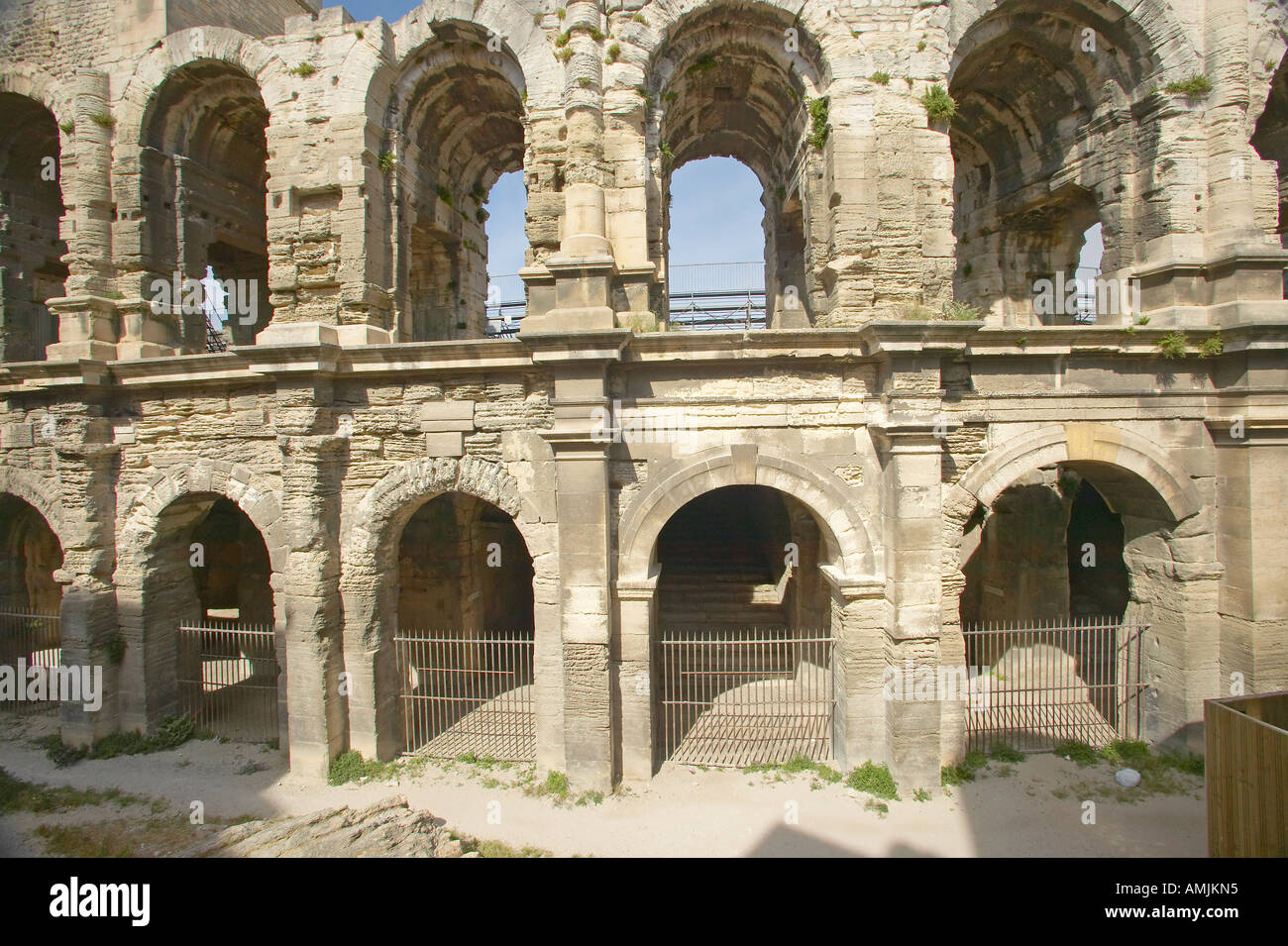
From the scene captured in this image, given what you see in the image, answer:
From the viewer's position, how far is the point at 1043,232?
37.0ft

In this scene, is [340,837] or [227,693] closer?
[340,837]

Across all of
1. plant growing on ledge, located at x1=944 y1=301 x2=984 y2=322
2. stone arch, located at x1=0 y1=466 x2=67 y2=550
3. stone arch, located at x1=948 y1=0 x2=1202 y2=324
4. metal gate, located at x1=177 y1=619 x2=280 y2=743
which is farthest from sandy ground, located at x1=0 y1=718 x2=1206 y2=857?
stone arch, located at x1=948 y1=0 x2=1202 y2=324

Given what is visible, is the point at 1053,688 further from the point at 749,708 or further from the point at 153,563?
the point at 153,563

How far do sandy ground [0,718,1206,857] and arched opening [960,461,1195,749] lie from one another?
1.09 meters

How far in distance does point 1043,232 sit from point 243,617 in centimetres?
1699

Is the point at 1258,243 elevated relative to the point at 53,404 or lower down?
elevated

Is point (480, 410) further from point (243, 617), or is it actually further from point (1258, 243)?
point (1258, 243)

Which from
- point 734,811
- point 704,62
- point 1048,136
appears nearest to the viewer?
point 734,811

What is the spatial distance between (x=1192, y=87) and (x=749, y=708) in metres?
10.8

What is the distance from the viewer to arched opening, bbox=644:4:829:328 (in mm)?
8797

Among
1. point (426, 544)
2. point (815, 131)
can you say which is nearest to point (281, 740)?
point (426, 544)

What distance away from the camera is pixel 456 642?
9.86 meters

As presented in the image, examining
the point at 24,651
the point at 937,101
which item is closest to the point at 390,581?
the point at 24,651

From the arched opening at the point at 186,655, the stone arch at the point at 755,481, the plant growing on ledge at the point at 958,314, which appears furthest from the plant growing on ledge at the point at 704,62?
the arched opening at the point at 186,655
